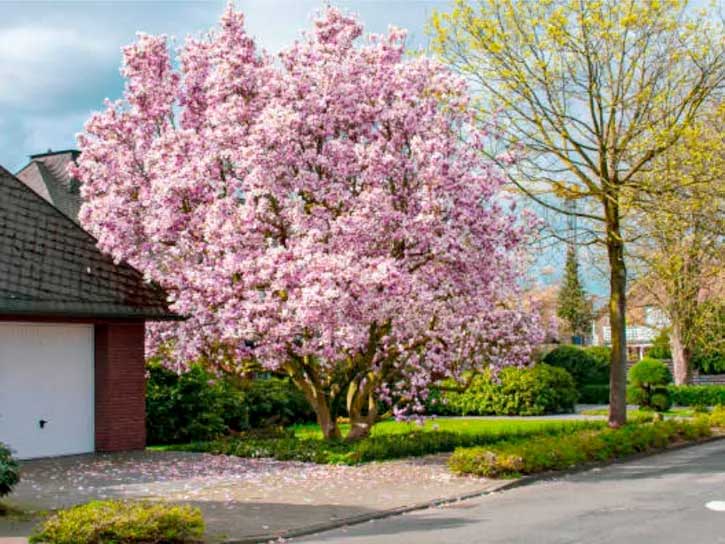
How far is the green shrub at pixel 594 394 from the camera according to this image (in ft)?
134

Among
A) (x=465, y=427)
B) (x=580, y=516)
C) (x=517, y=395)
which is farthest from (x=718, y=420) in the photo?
(x=580, y=516)

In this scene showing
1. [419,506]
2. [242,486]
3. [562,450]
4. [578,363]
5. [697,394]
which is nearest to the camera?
[419,506]

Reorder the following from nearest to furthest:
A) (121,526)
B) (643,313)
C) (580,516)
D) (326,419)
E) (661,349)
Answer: (121,526) < (580,516) < (326,419) < (643,313) < (661,349)

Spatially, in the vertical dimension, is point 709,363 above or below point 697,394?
above

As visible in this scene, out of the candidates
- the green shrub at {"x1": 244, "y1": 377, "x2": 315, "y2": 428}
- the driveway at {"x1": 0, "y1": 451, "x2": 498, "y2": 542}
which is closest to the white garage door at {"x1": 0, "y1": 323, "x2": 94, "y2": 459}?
the driveway at {"x1": 0, "y1": 451, "x2": 498, "y2": 542}

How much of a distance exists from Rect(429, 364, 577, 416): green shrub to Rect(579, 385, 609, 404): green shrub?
6.56m

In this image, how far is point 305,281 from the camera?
17219 mm

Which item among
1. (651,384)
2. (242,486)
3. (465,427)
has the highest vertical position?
(651,384)

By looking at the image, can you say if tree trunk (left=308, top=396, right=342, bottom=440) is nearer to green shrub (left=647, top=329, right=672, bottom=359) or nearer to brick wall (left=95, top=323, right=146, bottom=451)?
brick wall (left=95, top=323, right=146, bottom=451)

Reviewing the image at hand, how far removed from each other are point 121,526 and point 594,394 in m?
32.9

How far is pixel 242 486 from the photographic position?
15.6 metres

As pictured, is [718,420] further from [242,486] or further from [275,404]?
[242,486]

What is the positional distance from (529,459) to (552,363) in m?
25.3

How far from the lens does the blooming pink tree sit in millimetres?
17844
